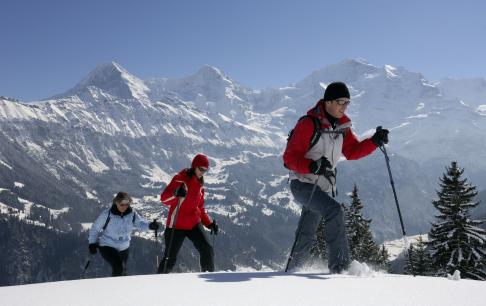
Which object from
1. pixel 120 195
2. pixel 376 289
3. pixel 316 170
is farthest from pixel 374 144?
pixel 120 195

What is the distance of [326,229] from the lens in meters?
6.53

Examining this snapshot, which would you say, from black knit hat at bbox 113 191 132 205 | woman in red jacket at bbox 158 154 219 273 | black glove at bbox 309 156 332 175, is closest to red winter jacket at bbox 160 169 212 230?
woman in red jacket at bbox 158 154 219 273

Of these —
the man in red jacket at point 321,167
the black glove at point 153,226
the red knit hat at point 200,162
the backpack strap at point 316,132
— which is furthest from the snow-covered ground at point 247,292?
the black glove at point 153,226

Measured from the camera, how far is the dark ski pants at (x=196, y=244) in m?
9.83

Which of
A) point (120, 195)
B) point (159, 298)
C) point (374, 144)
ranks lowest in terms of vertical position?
point (159, 298)

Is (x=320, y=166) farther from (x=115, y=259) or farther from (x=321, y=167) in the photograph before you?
(x=115, y=259)

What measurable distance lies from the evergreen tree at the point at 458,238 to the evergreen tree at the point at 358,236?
32.3ft

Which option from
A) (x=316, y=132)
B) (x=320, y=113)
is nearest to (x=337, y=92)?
(x=320, y=113)

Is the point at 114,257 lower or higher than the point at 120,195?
lower

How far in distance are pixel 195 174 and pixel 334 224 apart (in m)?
4.31

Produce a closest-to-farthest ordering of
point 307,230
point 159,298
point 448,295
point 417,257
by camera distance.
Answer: point 159,298, point 448,295, point 307,230, point 417,257

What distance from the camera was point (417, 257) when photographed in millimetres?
39406

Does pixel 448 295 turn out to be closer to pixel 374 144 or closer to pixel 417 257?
pixel 374 144

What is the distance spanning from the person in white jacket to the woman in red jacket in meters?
0.77
